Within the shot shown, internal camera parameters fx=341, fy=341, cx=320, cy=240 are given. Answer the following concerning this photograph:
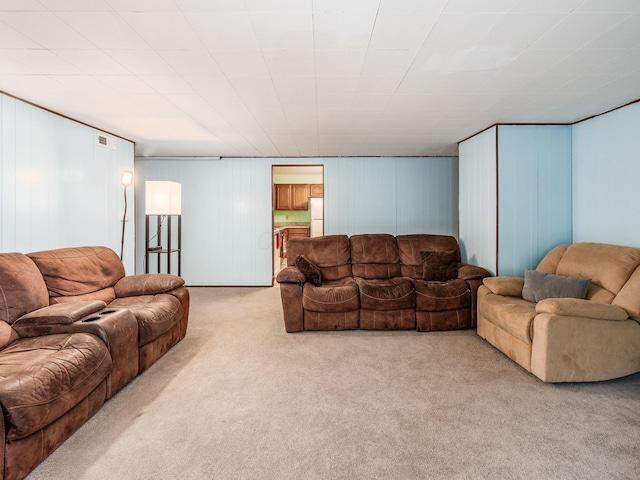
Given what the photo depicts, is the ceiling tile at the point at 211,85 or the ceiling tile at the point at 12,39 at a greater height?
the ceiling tile at the point at 211,85

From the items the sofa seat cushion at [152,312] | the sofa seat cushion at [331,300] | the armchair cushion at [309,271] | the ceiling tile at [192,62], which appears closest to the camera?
the ceiling tile at [192,62]

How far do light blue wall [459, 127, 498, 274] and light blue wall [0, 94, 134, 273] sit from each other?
4985 millimetres

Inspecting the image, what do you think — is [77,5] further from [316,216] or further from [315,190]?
[315,190]

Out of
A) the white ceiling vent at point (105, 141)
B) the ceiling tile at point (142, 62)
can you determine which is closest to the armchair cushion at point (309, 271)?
the ceiling tile at point (142, 62)

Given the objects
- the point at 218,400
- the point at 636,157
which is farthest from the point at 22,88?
the point at 636,157

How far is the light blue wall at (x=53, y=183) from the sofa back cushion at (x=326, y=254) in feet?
8.23

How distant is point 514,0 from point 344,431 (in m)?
2.60

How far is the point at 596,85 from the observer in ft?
9.75

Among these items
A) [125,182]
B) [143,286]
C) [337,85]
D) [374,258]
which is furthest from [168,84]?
[374,258]

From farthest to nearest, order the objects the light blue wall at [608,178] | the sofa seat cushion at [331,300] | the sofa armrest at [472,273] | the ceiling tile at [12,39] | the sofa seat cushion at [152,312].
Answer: the sofa armrest at [472,273] → the sofa seat cushion at [331,300] → the light blue wall at [608,178] → the sofa seat cushion at [152,312] → the ceiling tile at [12,39]

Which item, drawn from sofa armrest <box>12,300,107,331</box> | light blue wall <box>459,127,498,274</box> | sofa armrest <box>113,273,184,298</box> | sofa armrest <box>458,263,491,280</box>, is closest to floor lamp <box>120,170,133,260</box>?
sofa armrest <box>113,273,184,298</box>

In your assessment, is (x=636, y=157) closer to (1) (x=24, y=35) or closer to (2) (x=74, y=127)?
(1) (x=24, y=35)

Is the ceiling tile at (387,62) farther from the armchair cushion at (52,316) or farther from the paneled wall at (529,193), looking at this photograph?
the armchair cushion at (52,316)

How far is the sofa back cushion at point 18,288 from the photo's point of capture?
92.4 inches
